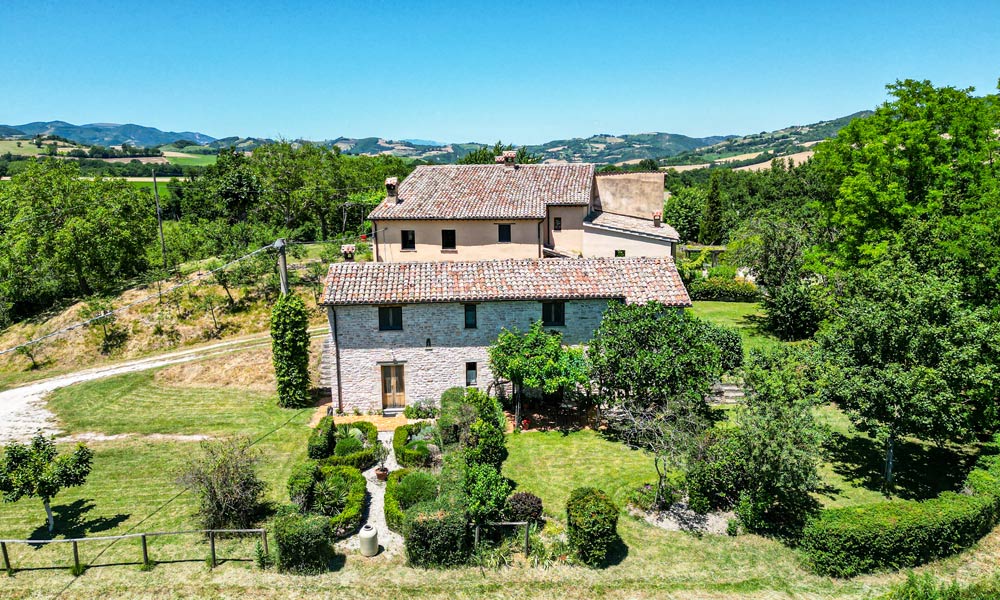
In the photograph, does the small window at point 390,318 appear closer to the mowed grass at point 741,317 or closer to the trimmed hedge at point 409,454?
the trimmed hedge at point 409,454

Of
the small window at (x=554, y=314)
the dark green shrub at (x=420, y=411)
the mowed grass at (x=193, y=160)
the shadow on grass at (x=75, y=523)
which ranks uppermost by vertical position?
the mowed grass at (x=193, y=160)

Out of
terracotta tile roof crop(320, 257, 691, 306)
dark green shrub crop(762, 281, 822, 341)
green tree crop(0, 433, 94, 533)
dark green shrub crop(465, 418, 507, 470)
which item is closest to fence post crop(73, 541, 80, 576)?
green tree crop(0, 433, 94, 533)

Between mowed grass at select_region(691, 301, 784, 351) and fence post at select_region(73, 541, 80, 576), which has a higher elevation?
mowed grass at select_region(691, 301, 784, 351)

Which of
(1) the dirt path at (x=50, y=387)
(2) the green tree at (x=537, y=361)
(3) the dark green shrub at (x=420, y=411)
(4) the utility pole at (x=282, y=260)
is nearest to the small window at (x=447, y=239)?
(1) the dirt path at (x=50, y=387)

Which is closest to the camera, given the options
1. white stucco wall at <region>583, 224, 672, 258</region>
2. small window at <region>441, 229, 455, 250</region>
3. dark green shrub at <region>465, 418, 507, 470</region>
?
dark green shrub at <region>465, 418, 507, 470</region>

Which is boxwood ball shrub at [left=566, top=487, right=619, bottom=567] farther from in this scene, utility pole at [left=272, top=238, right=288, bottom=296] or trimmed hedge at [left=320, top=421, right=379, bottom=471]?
utility pole at [left=272, top=238, right=288, bottom=296]

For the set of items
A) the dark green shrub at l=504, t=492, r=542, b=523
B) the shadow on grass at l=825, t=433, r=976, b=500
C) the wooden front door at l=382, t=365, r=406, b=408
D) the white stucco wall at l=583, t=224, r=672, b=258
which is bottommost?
the shadow on grass at l=825, t=433, r=976, b=500

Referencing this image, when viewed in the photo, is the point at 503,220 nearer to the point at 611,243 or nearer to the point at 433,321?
the point at 611,243

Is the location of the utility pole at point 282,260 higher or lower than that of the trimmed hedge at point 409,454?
higher
